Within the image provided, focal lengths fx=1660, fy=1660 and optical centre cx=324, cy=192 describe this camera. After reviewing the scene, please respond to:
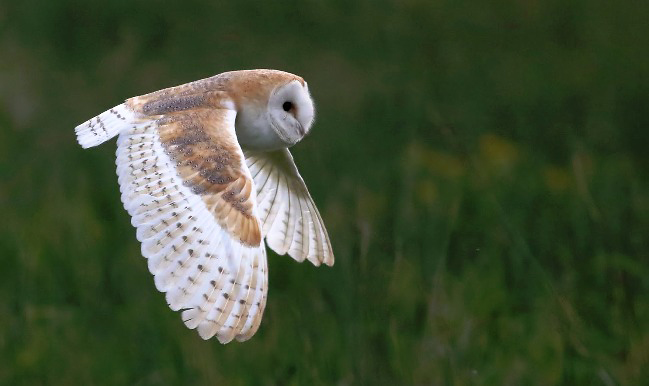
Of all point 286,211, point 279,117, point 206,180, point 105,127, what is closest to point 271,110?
point 279,117

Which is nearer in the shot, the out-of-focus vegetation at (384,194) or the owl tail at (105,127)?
the owl tail at (105,127)

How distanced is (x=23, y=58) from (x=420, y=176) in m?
2.01

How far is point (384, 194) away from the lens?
552 cm

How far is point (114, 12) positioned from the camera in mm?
7305

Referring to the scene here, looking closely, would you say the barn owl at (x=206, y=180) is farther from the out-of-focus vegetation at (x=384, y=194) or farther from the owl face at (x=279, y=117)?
the out-of-focus vegetation at (x=384, y=194)

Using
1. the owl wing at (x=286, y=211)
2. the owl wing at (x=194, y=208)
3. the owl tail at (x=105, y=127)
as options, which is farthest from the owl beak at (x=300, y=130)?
the owl wing at (x=286, y=211)

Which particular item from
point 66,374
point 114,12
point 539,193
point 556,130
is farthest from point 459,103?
point 66,374

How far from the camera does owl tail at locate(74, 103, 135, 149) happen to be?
11.5 feet

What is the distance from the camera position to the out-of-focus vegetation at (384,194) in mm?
4438

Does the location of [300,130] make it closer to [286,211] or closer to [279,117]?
[279,117]

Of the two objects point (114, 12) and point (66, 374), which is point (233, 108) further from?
point (114, 12)

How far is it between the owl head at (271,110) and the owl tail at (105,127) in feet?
0.79

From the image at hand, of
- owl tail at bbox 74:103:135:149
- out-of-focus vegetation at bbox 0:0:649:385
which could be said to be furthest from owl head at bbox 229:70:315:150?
out-of-focus vegetation at bbox 0:0:649:385

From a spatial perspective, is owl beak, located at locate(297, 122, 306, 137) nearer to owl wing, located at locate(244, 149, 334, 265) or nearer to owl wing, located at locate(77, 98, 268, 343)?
owl wing, located at locate(77, 98, 268, 343)
